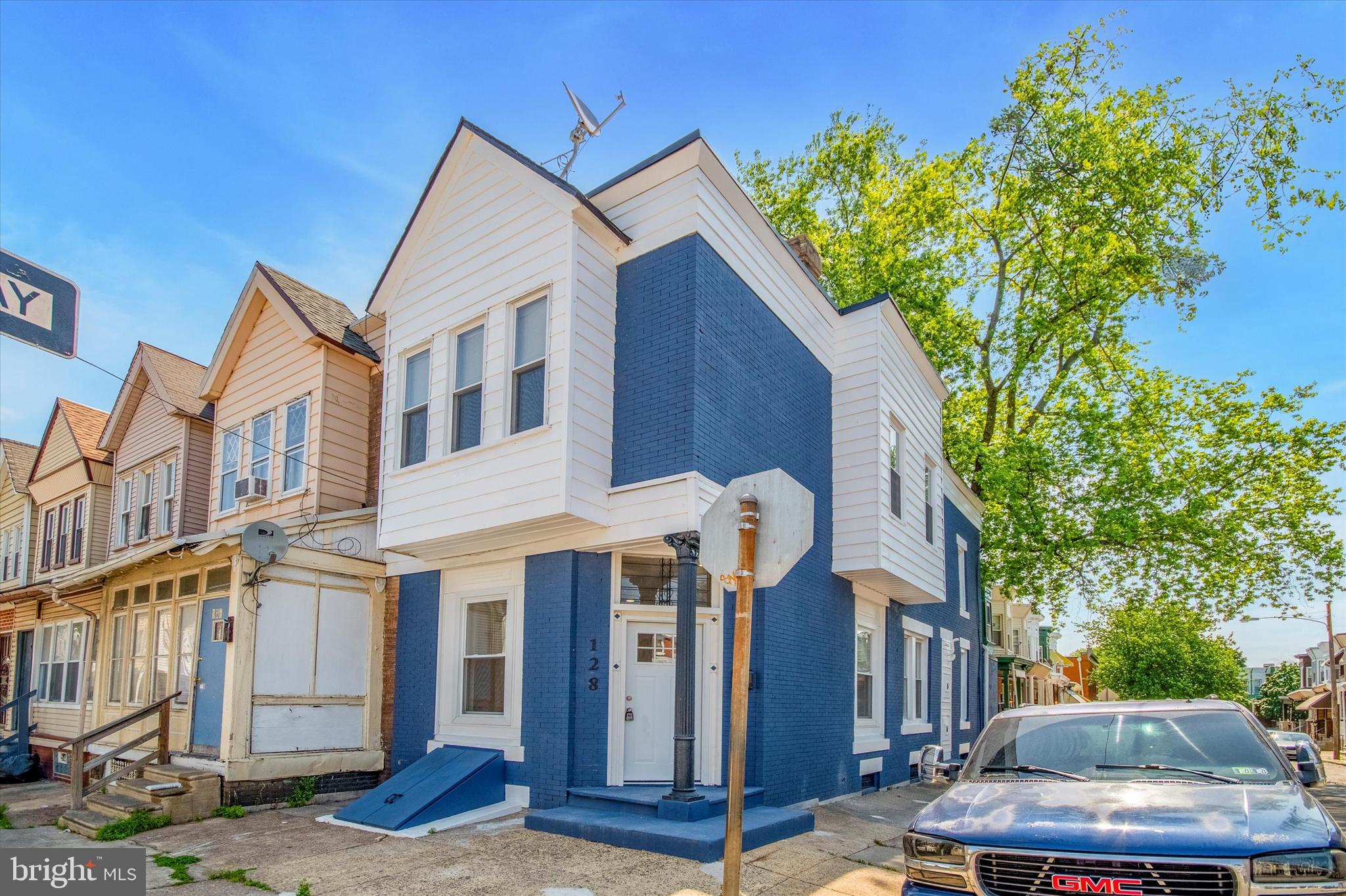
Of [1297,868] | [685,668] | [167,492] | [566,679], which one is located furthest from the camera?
[167,492]

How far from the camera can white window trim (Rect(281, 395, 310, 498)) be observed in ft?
46.4

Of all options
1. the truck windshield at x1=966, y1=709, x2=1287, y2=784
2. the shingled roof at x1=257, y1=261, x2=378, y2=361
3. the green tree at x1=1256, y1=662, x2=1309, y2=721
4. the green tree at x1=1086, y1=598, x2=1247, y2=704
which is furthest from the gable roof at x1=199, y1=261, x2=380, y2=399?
the green tree at x1=1256, y1=662, x2=1309, y2=721

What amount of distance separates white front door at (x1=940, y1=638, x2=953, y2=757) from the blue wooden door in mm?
13123

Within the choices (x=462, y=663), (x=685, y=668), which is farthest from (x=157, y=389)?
(x=685, y=668)

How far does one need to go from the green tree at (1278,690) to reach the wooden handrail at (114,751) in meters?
79.9

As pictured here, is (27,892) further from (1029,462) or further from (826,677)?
(1029,462)

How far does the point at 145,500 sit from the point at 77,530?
4.94 metres

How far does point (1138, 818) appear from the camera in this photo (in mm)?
4609

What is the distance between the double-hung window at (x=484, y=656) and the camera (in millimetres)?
11281

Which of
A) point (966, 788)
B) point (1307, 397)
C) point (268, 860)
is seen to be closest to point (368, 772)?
point (268, 860)

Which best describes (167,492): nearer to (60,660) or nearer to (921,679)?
(60,660)

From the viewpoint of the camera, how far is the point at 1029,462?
73.7 feet

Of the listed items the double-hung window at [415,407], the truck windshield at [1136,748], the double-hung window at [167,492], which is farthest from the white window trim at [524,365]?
the double-hung window at [167,492]

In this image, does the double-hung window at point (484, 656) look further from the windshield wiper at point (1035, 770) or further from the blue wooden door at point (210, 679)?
the windshield wiper at point (1035, 770)
